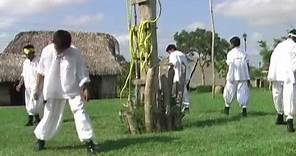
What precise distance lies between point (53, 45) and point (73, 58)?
0.40 metres

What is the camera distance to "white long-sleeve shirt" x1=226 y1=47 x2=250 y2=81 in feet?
56.3

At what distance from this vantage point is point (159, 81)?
13055 millimetres

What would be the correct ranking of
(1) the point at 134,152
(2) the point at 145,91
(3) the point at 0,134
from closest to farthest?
(1) the point at 134,152 → (2) the point at 145,91 → (3) the point at 0,134

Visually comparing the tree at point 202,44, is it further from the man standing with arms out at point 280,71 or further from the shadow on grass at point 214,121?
the man standing with arms out at point 280,71

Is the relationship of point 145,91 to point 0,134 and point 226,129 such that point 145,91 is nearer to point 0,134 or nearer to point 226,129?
point 226,129

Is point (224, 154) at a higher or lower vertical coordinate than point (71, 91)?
lower

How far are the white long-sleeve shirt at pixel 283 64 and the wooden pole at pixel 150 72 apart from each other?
2295 millimetres

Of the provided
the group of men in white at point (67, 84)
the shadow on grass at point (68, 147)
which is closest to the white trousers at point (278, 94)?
the group of men in white at point (67, 84)

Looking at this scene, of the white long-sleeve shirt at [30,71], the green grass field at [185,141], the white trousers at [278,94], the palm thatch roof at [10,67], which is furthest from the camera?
the palm thatch roof at [10,67]

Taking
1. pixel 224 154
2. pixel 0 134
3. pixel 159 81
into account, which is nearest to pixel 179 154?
pixel 224 154

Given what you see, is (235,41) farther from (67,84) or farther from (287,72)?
(67,84)

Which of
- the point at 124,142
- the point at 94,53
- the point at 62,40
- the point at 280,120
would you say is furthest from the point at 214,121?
the point at 94,53

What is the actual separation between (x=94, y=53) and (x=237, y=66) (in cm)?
3212

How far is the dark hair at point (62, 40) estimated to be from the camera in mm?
10273
